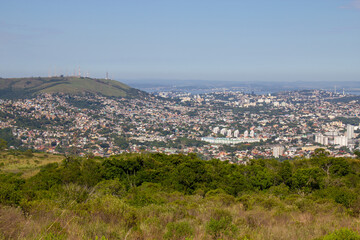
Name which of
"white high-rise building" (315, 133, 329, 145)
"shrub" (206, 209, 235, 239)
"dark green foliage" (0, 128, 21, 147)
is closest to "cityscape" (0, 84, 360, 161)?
"white high-rise building" (315, 133, 329, 145)

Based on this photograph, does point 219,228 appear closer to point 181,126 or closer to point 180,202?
point 180,202

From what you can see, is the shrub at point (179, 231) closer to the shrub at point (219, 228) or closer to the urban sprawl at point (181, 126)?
the shrub at point (219, 228)

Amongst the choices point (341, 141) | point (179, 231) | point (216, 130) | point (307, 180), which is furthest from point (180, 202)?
point (216, 130)

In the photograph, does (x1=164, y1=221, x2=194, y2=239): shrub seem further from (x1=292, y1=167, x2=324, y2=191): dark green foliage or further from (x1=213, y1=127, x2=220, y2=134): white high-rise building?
(x1=213, y1=127, x2=220, y2=134): white high-rise building

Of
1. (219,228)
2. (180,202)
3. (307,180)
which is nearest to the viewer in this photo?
(219,228)

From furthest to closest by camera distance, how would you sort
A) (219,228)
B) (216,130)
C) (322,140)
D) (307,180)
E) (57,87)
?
(57,87) < (216,130) < (322,140) < (307,180) < (219,228)

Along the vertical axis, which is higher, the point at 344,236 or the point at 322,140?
the point at 344,236
